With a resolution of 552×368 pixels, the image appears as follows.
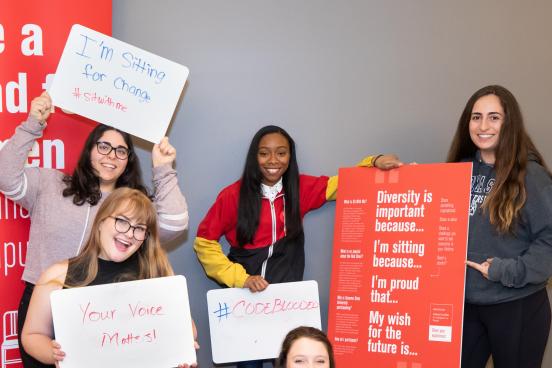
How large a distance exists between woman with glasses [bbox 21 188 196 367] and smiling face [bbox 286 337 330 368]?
1.77 feet

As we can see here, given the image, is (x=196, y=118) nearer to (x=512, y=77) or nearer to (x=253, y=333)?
(x=253, y=333)

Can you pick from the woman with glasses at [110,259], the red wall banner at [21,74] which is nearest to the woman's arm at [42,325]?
the woman with glasses at [110,259]

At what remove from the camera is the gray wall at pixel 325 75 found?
10.7 feet

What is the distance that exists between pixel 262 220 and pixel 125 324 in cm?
110

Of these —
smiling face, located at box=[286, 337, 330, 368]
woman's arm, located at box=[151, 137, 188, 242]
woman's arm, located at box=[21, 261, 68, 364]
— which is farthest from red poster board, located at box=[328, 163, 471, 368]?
woman's arm, located at box=[21, 261, 68, 364]

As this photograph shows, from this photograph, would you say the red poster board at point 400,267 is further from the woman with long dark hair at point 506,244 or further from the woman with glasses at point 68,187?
the woman with glasses at point 68,187

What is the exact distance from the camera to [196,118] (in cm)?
327

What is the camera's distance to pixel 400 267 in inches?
111

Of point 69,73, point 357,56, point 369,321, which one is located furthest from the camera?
point 357,56

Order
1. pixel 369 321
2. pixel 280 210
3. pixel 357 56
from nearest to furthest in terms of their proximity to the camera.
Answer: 1. pixel 369 321
2. pixel 280 210
3. pixel 357 56

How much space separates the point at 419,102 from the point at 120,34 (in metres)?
1.60

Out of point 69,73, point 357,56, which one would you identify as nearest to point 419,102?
point 357,56

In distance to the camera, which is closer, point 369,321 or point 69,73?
point 69,73

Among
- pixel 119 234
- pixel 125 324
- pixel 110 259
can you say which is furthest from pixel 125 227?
pixel 125 324
